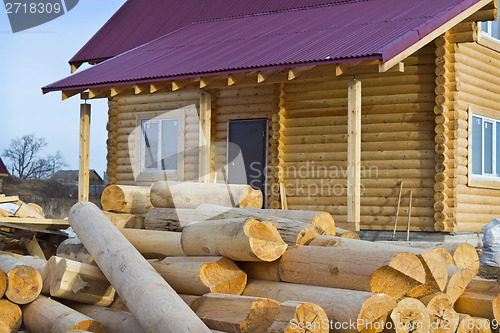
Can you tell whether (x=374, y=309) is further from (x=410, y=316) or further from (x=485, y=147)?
(x=485, y=147)

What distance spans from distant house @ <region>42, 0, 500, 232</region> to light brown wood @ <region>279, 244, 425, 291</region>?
15.6ft

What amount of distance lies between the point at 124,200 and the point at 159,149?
7.28 m

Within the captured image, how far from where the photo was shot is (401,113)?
12461mm

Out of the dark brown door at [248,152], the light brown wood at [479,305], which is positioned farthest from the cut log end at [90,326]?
the dark brown door at [248,152]

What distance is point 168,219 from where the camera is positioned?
750cm

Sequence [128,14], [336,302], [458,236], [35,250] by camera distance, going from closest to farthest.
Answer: [336,302]
[35,250]
[458,236]
[128,14]

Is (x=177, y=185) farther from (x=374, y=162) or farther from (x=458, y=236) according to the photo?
(x=458, y=236)

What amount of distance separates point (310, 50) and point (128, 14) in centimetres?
980

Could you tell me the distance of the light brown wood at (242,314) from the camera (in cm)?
484

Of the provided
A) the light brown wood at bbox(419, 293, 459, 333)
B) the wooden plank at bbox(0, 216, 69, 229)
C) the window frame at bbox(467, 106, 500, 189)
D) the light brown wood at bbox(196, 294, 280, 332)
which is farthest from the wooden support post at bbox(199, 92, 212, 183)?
the light brown wood at bbox(419, 293, 459, 333)

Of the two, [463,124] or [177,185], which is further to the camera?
[463,124]

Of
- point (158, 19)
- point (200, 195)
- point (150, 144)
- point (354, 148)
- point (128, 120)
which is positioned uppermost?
point (158, 19)

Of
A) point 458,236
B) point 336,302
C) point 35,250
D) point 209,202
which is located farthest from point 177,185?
point 458,236

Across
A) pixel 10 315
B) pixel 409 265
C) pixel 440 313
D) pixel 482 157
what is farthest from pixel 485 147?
pixel 10 315
